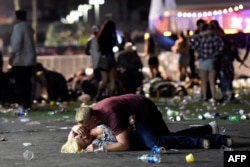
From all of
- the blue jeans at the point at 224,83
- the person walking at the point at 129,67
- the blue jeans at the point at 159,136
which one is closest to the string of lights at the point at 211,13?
the blue jeans at the point at 224,83

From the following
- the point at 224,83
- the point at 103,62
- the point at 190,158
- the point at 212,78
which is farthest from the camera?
the point at 103,62

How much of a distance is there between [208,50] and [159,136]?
8.24m

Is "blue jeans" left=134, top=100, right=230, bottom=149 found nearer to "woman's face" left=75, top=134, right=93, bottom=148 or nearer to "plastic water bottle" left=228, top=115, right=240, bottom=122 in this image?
"woman's face" left=75, top=134, right=93, bottom=148

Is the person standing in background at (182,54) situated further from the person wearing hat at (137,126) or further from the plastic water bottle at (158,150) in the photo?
the plastic water bottle at (158,150)

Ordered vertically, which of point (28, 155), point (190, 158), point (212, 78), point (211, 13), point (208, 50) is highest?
point (211, 13)

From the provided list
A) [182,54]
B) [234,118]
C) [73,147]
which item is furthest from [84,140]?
[182,54]

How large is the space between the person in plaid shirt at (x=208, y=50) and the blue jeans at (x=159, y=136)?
7964mm

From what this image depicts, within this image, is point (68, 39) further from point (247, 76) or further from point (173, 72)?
point (247, 76)

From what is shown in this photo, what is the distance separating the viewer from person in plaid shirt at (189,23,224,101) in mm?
18078

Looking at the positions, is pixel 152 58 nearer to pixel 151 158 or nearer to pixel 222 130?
pixel 222 130

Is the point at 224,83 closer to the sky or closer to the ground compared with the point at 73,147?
closer to the sky

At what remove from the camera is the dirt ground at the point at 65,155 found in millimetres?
9266

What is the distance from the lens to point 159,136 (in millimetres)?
10078

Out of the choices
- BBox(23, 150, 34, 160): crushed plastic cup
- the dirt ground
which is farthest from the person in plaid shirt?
BBox(23, 150, 34, 160): crushed plastic cup
